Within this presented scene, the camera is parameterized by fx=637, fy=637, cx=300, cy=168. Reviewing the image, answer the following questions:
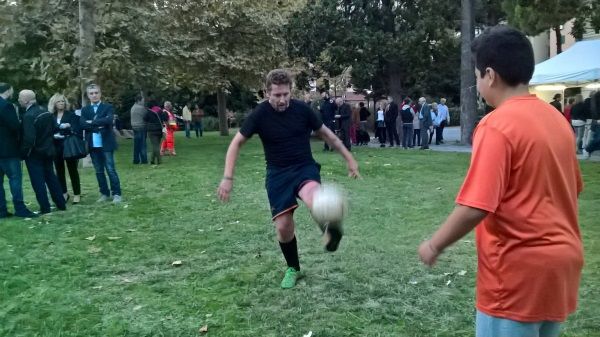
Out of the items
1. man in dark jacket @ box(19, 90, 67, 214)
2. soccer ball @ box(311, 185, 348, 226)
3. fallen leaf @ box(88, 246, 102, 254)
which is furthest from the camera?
man in dark jacket @ box(19, 90, 67, 214)

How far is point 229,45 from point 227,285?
78.5 ft

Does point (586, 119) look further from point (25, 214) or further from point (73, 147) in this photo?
point (25, 214)

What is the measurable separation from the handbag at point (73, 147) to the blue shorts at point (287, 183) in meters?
6.15

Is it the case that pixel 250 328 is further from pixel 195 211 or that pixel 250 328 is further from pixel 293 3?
pixel 293 3

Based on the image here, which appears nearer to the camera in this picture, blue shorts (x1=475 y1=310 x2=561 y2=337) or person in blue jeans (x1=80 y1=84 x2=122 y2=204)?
blue shorts (x1=475 y1=310 x2=561 y2=337)

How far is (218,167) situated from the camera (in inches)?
707

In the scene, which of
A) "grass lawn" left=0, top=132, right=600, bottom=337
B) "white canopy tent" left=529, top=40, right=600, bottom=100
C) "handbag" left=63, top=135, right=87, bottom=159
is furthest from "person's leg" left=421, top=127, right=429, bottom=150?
"handbag" left=63, top=135, right=87, bottom=159

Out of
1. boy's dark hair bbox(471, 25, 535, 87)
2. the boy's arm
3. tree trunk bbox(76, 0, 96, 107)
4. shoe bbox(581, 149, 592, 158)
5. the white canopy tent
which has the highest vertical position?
tree trunk bbox(76, 0, 96, 107)

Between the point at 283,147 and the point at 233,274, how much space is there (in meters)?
1.46

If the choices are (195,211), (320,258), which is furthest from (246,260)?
(195,211)

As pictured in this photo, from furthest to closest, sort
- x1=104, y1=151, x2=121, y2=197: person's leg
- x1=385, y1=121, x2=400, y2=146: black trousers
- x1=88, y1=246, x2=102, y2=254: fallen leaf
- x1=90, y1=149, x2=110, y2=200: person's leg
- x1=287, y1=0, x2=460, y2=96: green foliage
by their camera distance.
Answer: x1=287, y1=0, x2=460, y2=96: green foliage → x1=385, y1=121, x2=400, y2=146: black trousers → x1=90, y1=149, x2=110, y2=200: person's leg → x1=104, y1=151, x2=121, y2=197: person's leg → x1=88, y1=246, x2=102, y2=254: fallen leaf

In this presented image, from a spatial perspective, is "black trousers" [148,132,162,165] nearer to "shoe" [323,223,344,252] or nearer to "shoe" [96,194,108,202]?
"shoe" [96,194,108,202]

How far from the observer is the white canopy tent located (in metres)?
17.1

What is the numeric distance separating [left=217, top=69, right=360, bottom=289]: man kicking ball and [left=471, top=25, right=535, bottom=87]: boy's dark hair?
10.2 ft
